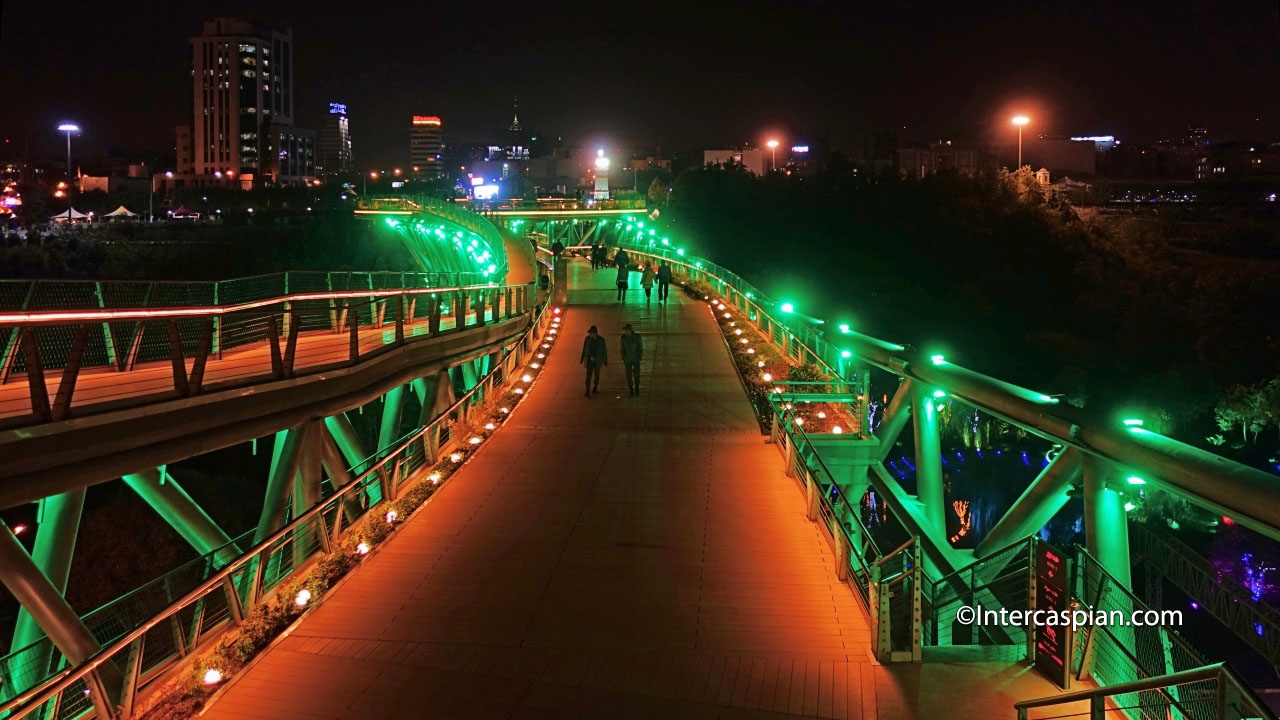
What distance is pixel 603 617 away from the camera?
9.03 m

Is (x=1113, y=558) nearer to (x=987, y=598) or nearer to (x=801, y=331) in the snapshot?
(x=987, y=598)

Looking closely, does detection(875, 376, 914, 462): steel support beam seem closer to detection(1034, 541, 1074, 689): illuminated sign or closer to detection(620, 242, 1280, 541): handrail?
detection(620, 242, 1280, 541): handrail

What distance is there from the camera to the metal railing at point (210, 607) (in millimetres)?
6613

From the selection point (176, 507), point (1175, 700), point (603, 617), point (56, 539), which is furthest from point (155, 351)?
point (1175, 700)

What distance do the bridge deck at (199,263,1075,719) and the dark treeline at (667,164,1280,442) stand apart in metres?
27.2

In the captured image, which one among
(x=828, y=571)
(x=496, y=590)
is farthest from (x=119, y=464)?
(x=828, y=571)

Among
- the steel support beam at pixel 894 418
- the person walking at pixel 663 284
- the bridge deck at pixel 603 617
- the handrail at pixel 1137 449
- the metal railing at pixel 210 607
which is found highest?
the person walking at pixel 663 284

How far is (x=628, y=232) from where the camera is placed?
98375 millimetres

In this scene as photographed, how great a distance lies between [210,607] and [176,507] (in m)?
3.84

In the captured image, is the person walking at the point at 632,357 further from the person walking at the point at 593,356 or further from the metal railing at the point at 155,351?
the metal railing at the point at 155,351

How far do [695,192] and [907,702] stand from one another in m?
93.3

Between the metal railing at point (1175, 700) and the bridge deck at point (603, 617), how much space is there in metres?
0.75

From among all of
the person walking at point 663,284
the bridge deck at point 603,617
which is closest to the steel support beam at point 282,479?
the bridge deck at point 603,617

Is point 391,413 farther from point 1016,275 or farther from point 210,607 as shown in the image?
point 1016,275
